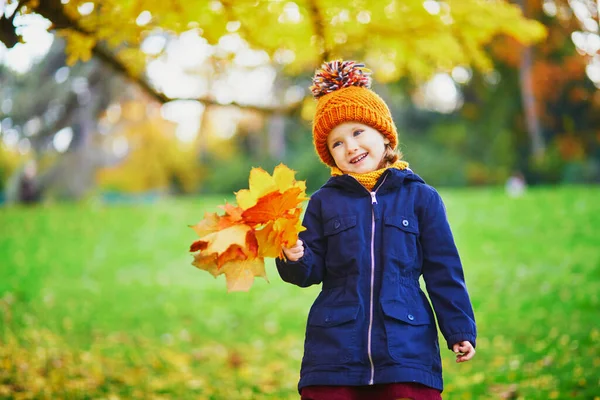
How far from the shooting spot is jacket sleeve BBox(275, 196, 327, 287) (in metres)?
1.96

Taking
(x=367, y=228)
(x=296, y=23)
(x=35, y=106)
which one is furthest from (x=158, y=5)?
(x=35, y=106)

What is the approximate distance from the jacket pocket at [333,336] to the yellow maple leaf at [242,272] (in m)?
0.29

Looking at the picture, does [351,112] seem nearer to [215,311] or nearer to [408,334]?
[408,334]

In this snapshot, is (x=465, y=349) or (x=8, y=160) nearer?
(x=465, y=349)

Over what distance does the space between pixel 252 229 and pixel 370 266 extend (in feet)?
1.42

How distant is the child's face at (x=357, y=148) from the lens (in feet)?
7.04

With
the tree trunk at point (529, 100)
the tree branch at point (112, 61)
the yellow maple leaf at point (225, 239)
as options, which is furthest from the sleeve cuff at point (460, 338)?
Answer: the tree trunk at point (529, 100)

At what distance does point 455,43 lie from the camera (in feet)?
16.8

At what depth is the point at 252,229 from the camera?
179 centimetres


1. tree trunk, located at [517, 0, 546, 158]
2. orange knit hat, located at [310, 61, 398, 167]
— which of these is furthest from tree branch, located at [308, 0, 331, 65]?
tree trunk, located at [517, 0, 546, 158]

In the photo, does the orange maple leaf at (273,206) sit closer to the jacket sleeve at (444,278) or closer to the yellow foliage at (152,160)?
the jacket sleeve at (444,278)

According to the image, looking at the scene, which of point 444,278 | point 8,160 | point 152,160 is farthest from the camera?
point 152,160

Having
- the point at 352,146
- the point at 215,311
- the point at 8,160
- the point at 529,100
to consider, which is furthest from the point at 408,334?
the point at 8,160

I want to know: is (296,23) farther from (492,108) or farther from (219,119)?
(219,119)
